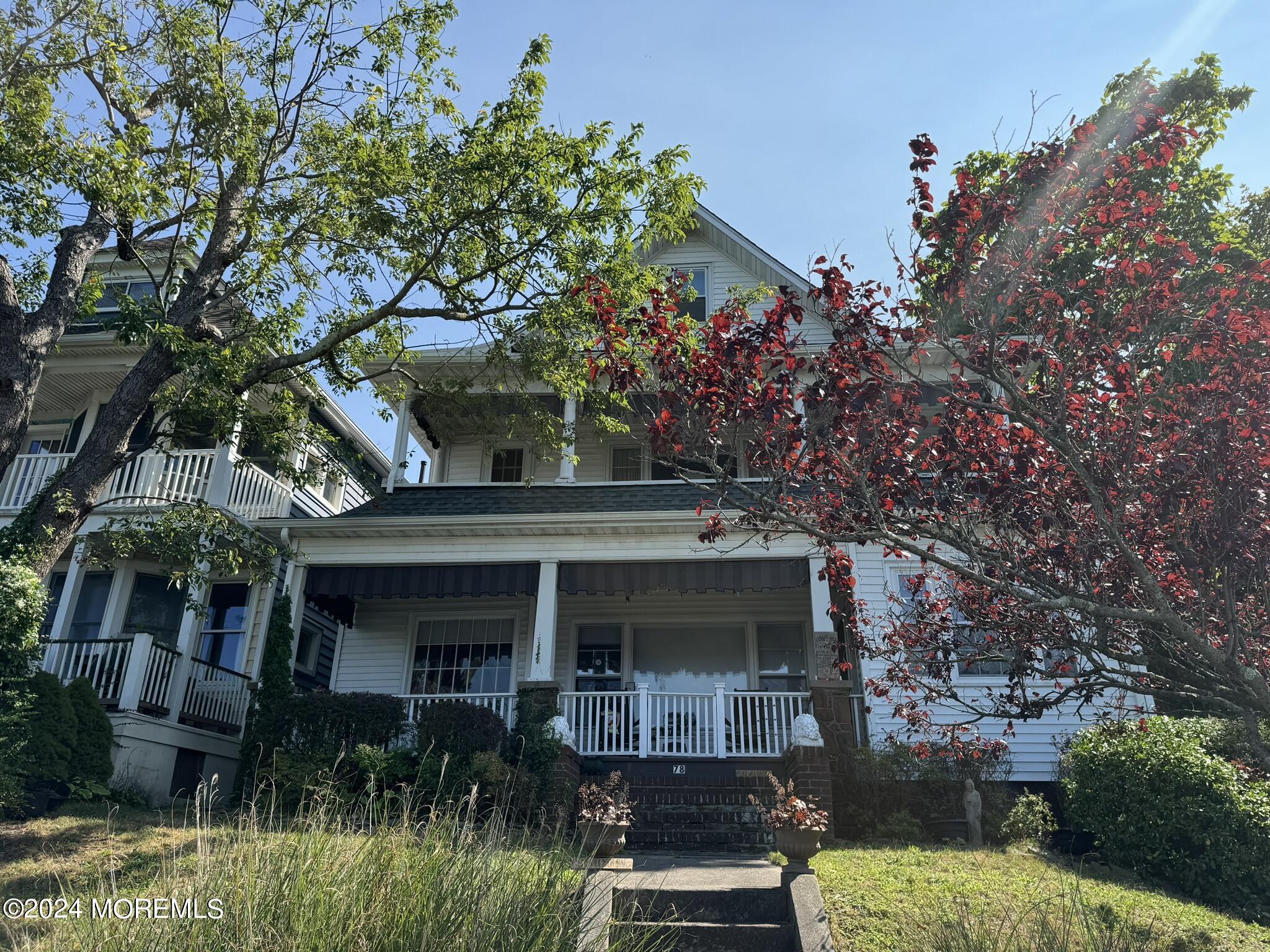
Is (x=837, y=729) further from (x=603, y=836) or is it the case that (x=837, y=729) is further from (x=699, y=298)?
(x=699, y=298)

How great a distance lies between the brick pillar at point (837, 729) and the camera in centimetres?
1082

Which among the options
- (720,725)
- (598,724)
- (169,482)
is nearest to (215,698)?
(169,482)

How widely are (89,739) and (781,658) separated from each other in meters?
9.64

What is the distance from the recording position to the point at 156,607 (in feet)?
51.0

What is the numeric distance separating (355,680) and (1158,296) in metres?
13.3

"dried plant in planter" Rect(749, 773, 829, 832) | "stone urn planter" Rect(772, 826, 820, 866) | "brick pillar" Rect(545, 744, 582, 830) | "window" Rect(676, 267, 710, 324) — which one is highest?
"window" Rect(676, 267, 710, 324)

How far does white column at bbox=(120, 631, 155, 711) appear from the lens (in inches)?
476

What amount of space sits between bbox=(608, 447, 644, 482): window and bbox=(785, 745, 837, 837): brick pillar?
23.3 ft

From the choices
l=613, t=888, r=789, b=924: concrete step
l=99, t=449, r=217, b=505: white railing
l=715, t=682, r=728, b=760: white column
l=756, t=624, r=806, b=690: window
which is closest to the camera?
l=613, t=888, r=789, b=924: concrete step

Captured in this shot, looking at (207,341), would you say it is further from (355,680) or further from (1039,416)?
(1039,416)

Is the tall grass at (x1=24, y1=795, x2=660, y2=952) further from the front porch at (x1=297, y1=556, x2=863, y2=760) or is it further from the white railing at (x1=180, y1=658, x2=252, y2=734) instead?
the white railing at (x1=180, y1=658, x2=252, y2=734)

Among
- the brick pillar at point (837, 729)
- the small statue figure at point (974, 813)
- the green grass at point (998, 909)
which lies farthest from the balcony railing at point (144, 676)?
the small statue figure at point (974, 813)

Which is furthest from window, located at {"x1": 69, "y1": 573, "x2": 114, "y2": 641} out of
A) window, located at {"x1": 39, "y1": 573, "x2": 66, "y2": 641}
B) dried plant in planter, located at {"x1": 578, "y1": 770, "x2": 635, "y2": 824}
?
dried plant in planter, located at {"x1": 578, "y1": 770, "x2": 635, "y2": 824}

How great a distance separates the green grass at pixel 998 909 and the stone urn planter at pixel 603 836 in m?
1.62
